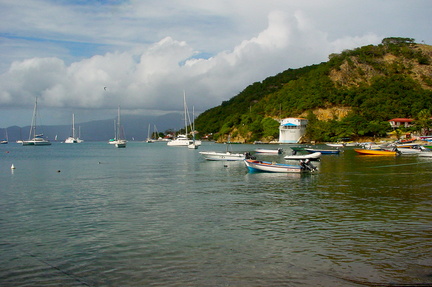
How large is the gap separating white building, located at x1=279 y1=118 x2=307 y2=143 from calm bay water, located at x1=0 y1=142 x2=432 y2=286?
139545mm

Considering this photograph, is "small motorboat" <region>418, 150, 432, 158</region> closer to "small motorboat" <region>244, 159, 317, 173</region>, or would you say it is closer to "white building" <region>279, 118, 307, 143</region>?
"small motorboat" <region>244, 159, 317, 173</region>

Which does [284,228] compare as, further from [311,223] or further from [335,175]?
[335,175]

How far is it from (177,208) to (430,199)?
1701 centimetres

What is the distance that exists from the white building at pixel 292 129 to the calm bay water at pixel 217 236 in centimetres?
13954

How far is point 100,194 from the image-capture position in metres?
31.3

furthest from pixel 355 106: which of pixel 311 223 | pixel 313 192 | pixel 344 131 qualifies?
pixel 311 223

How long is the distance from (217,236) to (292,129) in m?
158

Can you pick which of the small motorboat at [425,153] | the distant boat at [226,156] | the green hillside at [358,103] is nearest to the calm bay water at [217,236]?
the distant boat at [226,156]

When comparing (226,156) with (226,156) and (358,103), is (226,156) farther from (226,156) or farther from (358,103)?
(358,103)

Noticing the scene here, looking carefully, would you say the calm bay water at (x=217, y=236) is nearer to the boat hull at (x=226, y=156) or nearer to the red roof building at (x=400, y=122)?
the boat hull at (x=226, y=156)

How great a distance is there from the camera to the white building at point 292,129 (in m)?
171

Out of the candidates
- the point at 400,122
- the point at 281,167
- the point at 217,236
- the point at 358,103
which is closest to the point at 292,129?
the point at 358,103

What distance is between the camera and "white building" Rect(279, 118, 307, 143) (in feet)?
560

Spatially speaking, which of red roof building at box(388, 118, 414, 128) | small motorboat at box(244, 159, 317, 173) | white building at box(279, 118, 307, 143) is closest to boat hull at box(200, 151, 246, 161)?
small motorboat at box(244, 159, 317, 173)
